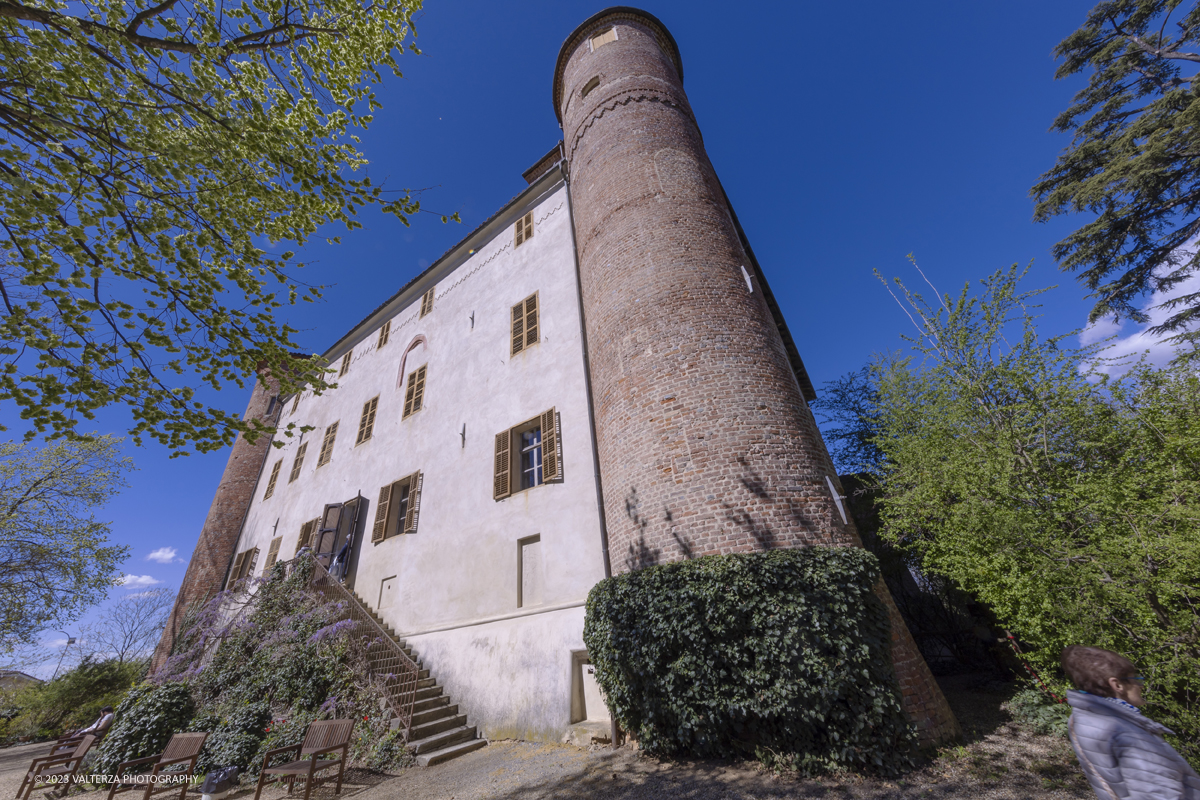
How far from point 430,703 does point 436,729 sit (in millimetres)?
737

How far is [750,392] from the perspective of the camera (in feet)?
23.5

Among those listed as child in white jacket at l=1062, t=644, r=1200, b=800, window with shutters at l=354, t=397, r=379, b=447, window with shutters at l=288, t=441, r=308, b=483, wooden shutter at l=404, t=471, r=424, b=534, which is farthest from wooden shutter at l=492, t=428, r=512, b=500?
window with shutters at l=288, t=441, r=308, b=483

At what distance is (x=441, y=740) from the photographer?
25.0ft

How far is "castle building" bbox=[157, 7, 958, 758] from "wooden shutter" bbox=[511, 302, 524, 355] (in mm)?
87

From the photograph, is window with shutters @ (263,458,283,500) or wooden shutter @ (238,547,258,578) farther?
window with shutters @ (263,458,283,500)

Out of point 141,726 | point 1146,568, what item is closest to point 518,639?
point 141,726

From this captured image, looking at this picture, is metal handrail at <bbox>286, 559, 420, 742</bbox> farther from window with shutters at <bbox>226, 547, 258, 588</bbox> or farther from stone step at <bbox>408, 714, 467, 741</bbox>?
window with shutters at <bbox>226, 547, 258, 588</bbox>

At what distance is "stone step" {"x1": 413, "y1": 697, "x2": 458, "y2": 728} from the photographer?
7.99 m

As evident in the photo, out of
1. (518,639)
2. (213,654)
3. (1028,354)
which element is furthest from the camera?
(213,654)

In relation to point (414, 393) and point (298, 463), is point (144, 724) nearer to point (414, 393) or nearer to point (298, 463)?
point (414, 393)

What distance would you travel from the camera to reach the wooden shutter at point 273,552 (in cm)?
1588

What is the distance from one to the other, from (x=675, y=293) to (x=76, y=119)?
293 inches

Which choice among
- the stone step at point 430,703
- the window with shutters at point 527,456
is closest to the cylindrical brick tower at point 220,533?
the window with shutters at point 527,456

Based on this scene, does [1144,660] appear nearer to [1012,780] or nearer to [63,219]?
[1012,780]
